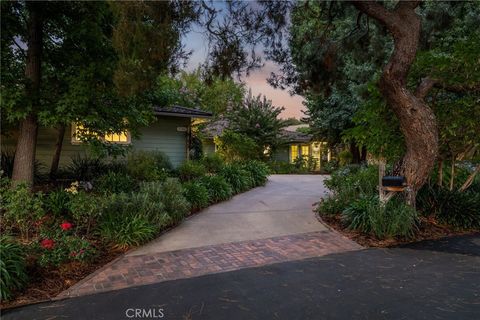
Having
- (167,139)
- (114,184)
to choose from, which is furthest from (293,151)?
(114,184)

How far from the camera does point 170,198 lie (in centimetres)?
710

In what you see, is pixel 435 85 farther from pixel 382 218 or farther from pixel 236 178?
pixel 236 178

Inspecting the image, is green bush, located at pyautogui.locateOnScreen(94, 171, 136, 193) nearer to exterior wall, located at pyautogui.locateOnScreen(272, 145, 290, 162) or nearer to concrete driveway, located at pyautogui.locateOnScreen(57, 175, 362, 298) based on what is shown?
concrete driveway, located at pyautogui.locateOnScreen(57, 175, 362, 298)

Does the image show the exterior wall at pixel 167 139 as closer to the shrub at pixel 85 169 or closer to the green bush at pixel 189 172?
the green bush at pixel 189 172

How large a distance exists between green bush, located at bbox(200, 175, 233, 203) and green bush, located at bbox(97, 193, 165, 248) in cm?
284

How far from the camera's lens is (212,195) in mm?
9305

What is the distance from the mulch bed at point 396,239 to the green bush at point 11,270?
498cm

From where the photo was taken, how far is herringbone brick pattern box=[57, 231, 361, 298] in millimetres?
4191

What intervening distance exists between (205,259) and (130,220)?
1.63 metres

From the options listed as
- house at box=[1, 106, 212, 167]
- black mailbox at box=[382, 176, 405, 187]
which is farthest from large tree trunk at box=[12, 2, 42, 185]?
black mailbox at box=[382, 176, 405, 187]

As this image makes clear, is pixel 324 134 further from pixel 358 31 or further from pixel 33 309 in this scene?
pixel 33 309

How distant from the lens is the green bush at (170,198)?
22.6 ft

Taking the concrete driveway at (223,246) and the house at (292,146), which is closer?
the concrete driveway at (223,246)

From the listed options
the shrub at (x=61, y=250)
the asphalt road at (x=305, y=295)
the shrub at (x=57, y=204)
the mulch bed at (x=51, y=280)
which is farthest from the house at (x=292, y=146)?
the asphalt road at (x=305, y=295)
